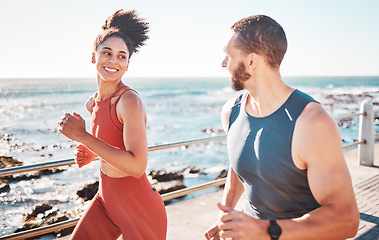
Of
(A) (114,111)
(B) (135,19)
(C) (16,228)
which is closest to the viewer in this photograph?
(A) (114,111)

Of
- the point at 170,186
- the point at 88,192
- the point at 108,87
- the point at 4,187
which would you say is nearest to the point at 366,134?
the point at 170,186

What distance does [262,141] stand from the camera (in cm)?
159

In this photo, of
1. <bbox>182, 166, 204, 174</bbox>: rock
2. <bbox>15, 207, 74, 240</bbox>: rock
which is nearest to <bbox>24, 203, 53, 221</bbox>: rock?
<bbox>15, 207, 74, 240</bbox>: rock

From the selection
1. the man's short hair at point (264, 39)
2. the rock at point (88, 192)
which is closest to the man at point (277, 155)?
the man's short hair at point (264, 39)

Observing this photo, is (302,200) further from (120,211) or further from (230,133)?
(120,211)

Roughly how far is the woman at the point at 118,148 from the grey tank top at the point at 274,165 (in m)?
0.63

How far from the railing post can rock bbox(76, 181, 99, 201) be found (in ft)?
22.2

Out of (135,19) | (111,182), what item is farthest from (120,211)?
(135,19)

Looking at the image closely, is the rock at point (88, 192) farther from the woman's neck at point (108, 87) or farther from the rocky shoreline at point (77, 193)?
the woman's neck at point (108, 87)

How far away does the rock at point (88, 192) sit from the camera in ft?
32.0

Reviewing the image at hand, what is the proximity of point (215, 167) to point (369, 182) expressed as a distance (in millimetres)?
8475

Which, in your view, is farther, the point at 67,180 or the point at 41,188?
the point at 67,180

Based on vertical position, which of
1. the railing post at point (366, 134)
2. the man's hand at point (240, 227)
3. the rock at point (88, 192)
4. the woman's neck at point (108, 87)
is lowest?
the rock at point (88, 192)

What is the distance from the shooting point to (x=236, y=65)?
1703 millimetres
